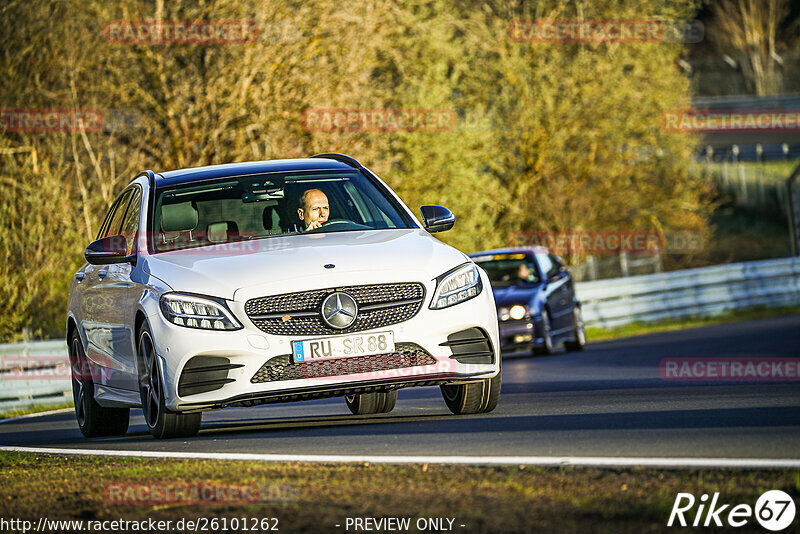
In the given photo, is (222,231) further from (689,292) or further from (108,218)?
(689,292)

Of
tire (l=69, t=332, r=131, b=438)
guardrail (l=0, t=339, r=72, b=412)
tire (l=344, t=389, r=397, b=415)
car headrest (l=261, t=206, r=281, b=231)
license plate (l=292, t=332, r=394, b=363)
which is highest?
car headrest (l=261, t=206, r=281, b=231)

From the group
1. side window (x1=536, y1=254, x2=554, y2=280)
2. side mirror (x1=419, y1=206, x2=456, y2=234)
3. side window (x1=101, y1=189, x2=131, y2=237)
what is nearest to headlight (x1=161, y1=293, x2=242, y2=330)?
side mirror (x1=419, y1=206, x2=456, y2=234)

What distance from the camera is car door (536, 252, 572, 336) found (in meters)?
21.9

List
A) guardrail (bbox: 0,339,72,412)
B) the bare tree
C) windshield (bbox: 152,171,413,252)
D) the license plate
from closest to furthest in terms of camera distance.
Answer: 1. the license plate
2. windshield (bbox: 152,171,413,252)
3. guardrail (bbox: 0,339,72,412)
4. the bare tree

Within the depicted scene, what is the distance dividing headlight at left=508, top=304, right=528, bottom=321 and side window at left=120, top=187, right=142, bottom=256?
11.0m

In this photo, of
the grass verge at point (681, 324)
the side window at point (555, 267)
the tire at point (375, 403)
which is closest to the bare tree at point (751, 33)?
the grass verge at point (681, 324)

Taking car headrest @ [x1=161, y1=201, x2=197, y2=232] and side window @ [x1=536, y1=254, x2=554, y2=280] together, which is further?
side window @ [x1=536, y1=254, x2=554, y2=280]

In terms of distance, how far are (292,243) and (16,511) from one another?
3129 millimetres

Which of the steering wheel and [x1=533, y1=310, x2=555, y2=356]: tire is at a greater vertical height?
the steering wheel

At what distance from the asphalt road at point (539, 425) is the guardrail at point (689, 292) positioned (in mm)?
12602

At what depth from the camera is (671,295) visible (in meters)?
29.4

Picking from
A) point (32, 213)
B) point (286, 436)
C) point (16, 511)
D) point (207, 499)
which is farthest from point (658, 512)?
point (32, 213)

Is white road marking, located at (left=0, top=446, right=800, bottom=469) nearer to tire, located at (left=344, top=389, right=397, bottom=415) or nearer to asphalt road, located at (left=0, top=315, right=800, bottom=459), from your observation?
asphalt road, located at (left=0, top=315, right=800, bottom=459)

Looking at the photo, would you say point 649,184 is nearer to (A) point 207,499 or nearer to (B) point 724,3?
(A) point 207,499
